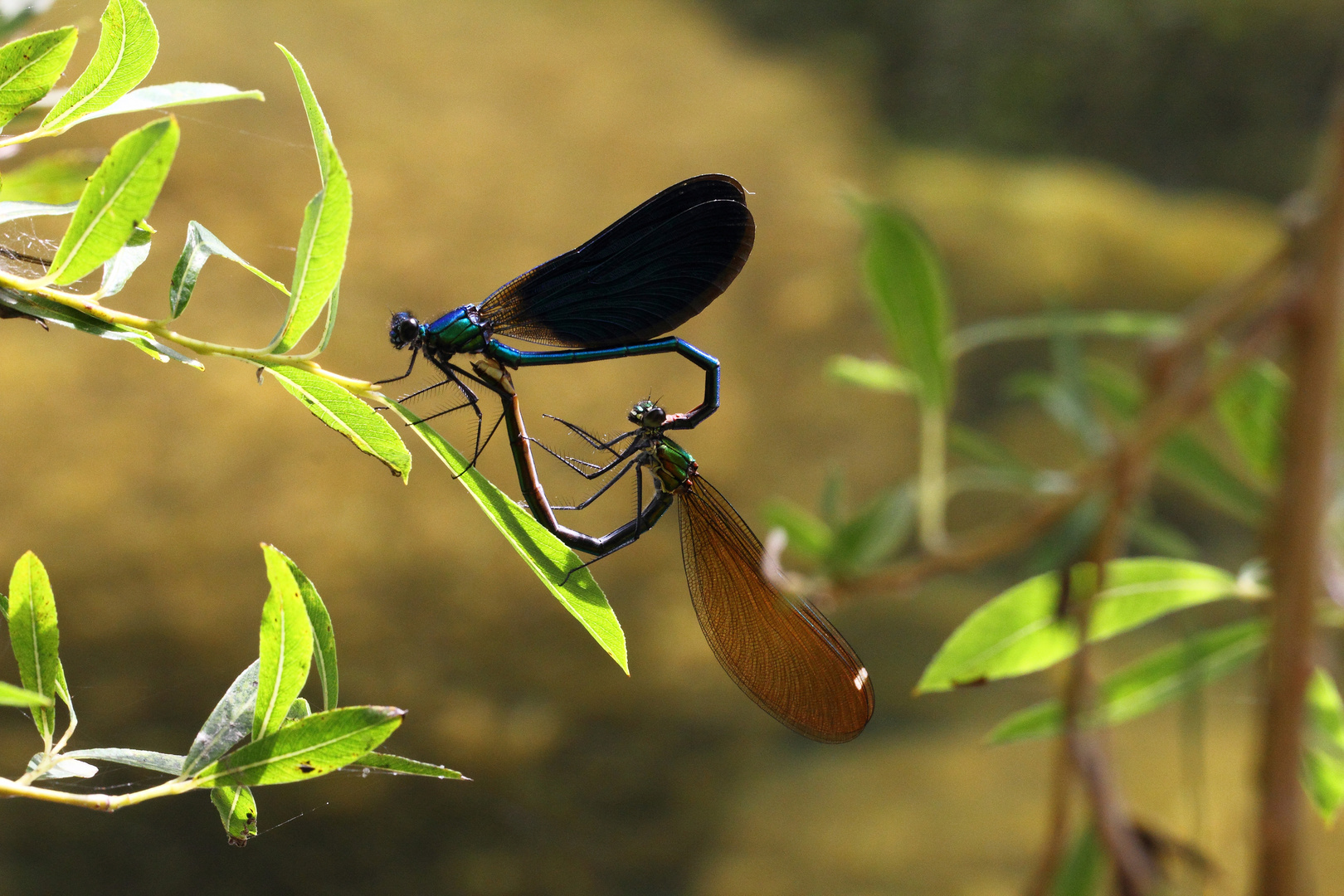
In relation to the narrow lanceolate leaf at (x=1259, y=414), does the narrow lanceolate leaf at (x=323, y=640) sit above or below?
below

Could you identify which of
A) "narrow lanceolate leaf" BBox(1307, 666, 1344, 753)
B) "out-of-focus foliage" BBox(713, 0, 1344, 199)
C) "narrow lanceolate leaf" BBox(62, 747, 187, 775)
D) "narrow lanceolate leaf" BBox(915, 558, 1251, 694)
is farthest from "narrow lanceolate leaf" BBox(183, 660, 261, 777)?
"out-of-focus foliage" BBox(713, 0, 1344, 199)

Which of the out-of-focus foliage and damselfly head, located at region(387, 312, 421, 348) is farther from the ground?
the out-of-focus foliage

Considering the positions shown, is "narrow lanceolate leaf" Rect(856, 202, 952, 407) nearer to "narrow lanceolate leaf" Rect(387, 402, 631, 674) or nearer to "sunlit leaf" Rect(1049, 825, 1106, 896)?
"sunlit leaf" Rect(1049, 825, 1106, 896)

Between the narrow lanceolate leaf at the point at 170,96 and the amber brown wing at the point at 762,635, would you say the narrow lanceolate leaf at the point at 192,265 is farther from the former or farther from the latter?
the amber brown wing at the point at 762,635

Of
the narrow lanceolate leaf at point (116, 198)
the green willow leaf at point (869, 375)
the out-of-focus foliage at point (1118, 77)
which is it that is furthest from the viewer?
the out-of-focus foliage at point (1118, 77)

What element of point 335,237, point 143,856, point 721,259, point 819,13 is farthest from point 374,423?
point 819,13

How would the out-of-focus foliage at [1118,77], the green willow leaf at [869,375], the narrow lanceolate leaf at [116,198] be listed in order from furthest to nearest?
the out-of-focus foliage at [1118,77] → the green willow leaf at [869,375] → the narrow lanceolate leaf at [116,198]

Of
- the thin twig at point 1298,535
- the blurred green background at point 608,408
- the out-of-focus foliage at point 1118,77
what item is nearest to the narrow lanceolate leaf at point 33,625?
the blurred green background at point 608,408
